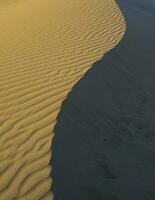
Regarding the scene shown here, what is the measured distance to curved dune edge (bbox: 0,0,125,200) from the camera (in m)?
4.33

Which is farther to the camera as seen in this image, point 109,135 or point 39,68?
point 39,68

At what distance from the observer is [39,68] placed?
688 cm

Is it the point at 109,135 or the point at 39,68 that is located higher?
the point at 39,68

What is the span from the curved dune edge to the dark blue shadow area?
0.18 metres

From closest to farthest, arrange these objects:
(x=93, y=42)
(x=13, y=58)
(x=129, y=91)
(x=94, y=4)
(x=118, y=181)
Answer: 1. (x=118, y=181)
2. (x=129, y=91)
3. (x=13, y=58)
4. (x=93, y=42)
5. (x=94, y=4)

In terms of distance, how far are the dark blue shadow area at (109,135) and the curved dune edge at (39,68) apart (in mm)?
178

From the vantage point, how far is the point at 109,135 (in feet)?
17.5

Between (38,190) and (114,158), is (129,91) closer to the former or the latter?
(114,158)

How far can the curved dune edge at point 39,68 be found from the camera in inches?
171

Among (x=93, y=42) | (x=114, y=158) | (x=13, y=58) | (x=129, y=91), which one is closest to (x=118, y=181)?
(x=114, y=158)

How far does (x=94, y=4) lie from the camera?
12125 millimetres

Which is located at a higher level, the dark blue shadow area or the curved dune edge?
the curved dune edge

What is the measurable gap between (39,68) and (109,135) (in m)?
2.22

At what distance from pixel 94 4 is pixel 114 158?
824 centimetres
